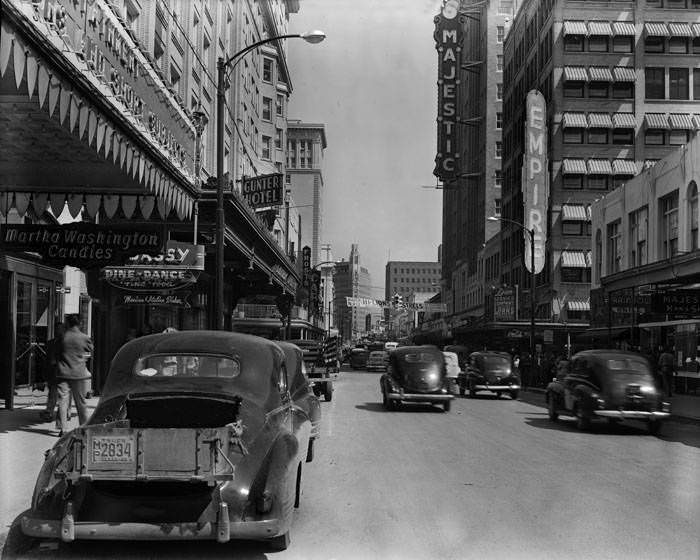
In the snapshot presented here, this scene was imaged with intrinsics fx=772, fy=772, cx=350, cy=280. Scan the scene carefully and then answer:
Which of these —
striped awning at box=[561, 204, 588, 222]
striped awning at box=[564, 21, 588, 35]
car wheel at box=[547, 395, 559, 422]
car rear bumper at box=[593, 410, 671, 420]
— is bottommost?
car wheel at box=[547, 395, 559, 422]

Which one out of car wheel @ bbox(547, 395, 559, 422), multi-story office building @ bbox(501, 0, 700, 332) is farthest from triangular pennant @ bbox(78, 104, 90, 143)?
multi-story office building @ bbox(501, 0, 700, 332)

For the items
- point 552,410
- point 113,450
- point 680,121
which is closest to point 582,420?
point 552,410

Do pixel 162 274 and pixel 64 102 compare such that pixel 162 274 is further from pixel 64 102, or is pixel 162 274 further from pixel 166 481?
pixel 166 481

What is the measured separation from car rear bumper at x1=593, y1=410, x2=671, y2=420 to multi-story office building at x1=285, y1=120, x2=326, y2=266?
7967 centimetres

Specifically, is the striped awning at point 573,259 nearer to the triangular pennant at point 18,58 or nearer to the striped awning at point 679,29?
the striped awning at point 679,29

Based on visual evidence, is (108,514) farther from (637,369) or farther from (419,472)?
(637,369)

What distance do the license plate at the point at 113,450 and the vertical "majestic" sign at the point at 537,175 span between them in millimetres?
51434

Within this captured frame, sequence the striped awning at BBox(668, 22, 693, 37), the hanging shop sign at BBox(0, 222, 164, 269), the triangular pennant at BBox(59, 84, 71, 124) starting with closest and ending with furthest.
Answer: the triangular pennant at BBox(59, 84, 71, 124)
the hanging shop sign at BBox(0, 222, 164, 269)
the striped awning at BBox(668, 22, 693, 37)

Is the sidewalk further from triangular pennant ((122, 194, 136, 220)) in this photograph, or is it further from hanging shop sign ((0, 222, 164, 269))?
triangular pennant ((122, 194, 136, 220))

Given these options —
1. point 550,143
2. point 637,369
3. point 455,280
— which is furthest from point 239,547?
point 455,280

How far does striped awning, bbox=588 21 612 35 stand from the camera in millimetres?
53575

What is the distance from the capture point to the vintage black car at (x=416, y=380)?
19281 mm

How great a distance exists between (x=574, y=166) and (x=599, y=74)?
6.51 m

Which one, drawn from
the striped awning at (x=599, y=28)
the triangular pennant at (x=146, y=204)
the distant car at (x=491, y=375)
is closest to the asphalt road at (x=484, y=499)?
the triangular pennant at (x=146, y=204)
